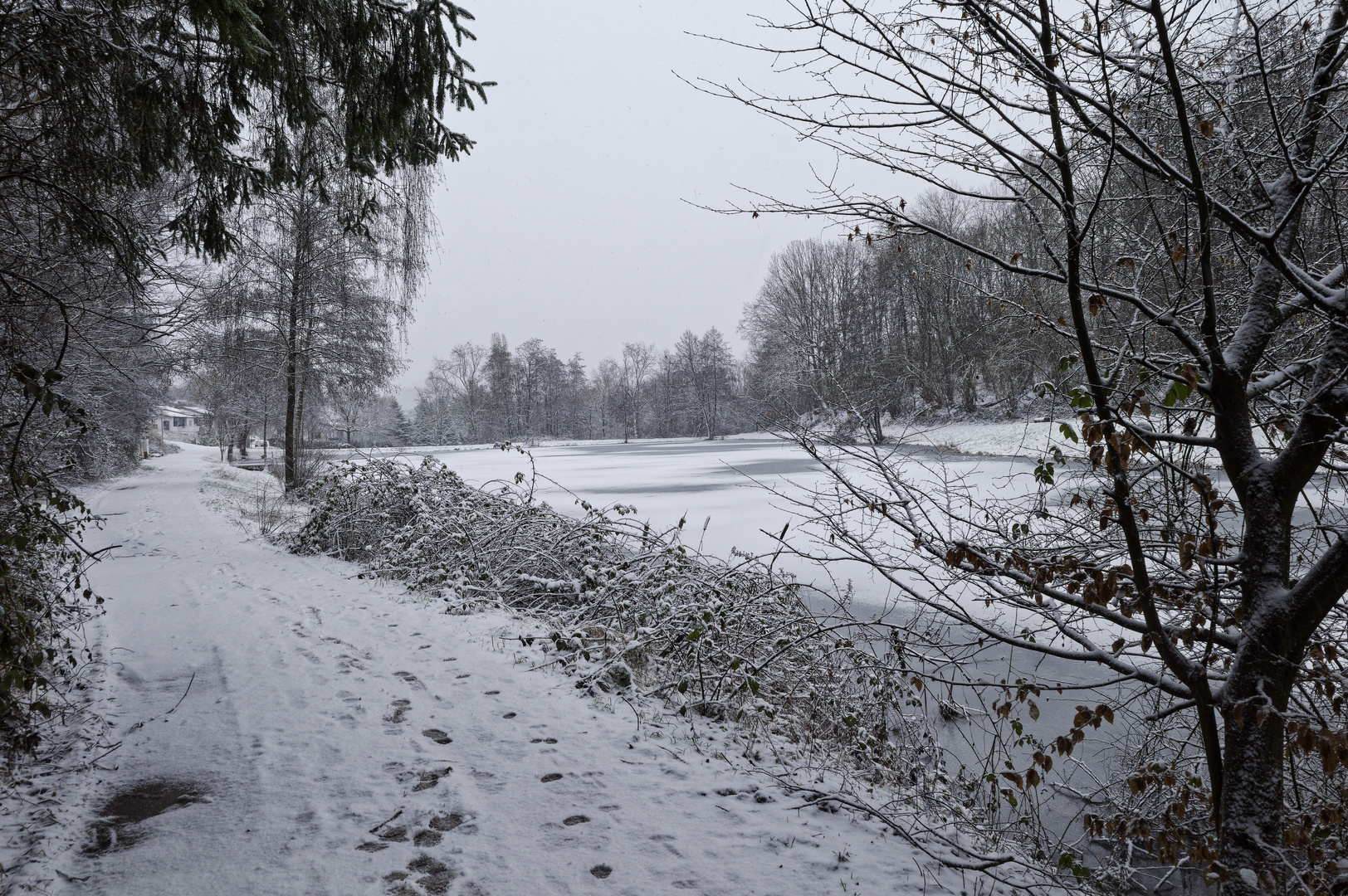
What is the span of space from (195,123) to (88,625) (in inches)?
163

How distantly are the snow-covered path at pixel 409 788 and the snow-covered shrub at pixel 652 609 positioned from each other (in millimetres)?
461

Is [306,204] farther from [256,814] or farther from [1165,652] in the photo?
[1165,652]

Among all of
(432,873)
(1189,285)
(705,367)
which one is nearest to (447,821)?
(432,873)

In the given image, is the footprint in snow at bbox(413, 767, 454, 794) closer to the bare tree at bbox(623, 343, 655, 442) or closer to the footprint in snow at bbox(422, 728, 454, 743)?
the footprint in snow at bbox(422, 728, 454, 743)

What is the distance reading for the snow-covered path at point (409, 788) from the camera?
2.41m

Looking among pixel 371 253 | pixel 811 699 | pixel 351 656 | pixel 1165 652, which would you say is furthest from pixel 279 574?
pixel 1165 652

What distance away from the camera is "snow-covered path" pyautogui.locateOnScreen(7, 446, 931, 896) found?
2.41m

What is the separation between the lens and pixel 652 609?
5293 mm

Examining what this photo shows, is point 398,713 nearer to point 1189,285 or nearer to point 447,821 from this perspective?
point 447,821

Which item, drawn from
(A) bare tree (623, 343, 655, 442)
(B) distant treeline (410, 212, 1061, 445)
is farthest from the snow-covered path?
(A) bare tree (623, 343, 655, 442)

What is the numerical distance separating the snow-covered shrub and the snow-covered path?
1.51ft

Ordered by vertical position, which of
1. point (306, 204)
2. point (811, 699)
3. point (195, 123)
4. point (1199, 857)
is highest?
point (306, 204)

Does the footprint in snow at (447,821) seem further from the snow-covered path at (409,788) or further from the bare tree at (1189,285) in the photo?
the bare tree at (1189,285)

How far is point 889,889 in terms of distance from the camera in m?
2.46
